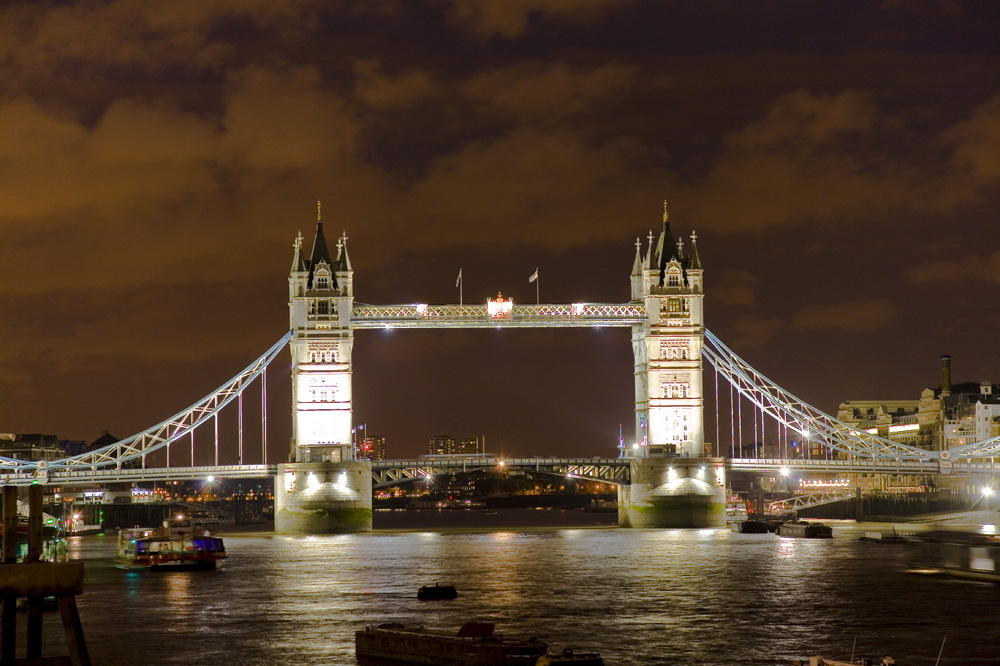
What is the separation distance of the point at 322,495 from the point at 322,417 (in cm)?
640

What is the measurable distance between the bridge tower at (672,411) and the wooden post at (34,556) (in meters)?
91.4

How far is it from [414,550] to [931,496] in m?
84.2

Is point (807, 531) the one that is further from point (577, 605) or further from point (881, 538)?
point (577, 605)

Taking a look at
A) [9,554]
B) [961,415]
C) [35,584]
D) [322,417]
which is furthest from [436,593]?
[961,415]

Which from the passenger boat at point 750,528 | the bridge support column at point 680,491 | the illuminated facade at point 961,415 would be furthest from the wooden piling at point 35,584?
the illuminated facade at point 961,415

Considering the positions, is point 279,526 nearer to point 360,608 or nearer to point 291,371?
point 291,371

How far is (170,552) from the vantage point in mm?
84875

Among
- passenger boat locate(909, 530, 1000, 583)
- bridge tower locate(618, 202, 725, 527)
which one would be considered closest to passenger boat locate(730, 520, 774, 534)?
bridge tower locate(618, 202, 725, 527)

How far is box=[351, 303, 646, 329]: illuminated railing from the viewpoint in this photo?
12088cm

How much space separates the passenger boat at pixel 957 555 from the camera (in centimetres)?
7369

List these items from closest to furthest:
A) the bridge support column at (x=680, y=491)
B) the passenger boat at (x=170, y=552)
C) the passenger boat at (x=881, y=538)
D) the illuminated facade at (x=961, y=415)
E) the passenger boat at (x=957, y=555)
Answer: the passenger boat at (x=957, y=555) → the passenger boat at (x=170, y=552) → the passenger boat at (x=881, y=538) → the bridge support column at (x=680, y=491) → the illuminated facade at (x=961, y=415)

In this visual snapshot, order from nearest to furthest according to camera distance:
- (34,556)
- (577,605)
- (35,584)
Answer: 1. (35,584)
2. (34,556)
3. (577,605)

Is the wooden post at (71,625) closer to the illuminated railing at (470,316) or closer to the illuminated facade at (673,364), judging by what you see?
the illuminated railing at (470,316)

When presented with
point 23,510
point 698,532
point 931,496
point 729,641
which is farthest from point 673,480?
point 729,641
